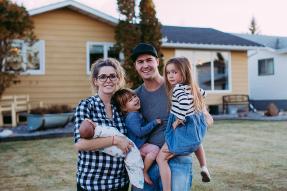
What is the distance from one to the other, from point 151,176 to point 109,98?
2.25 feet

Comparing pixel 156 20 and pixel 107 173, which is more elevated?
pixel 156 20

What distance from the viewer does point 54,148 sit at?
9297mm

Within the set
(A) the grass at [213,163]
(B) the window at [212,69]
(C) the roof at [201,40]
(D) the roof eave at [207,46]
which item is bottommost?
(A) the grass at [213,163]

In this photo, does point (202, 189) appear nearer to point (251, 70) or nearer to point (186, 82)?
point (186, 82)

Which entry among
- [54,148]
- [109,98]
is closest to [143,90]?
[109,98]

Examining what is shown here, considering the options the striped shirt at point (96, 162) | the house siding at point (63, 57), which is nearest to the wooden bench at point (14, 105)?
the house siding at point (63, 57)

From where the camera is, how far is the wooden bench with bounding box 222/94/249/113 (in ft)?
62.5

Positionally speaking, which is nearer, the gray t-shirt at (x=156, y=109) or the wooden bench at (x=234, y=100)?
the gray t-shirt at (x=156, y=109)

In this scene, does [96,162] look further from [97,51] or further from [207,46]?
[207,46]

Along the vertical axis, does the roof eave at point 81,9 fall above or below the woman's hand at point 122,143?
above

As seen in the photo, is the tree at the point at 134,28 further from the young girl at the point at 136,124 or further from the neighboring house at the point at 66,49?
the young girl at the point at 136,124

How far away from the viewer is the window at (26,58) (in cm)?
1330

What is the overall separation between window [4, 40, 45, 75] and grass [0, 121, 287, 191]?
3800 mm

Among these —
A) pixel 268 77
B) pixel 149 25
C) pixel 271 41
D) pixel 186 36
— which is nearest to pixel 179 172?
pixel 149 25
